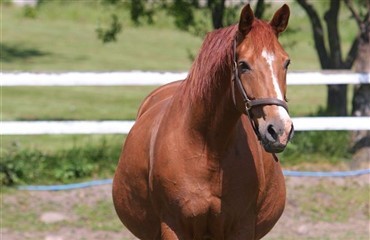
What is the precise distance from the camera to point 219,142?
514cm

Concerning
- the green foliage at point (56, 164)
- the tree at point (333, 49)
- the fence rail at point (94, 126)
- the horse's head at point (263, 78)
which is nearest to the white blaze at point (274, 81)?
the horse's head at point (263, 78)

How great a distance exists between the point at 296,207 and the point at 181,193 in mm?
5146

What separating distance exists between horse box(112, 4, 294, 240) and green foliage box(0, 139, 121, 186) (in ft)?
17.0

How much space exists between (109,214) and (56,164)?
1386mm

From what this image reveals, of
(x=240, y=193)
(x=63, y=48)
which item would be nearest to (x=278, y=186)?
(x=240, y=193)

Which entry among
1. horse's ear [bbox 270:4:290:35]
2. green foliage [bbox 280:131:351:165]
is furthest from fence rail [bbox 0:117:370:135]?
horse's ear [bbox 270:4:290:35]

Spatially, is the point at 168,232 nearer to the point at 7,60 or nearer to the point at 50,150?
the point at 50,150

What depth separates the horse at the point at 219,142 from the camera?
15.4 ft

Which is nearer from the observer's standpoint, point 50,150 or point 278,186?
point 278,186

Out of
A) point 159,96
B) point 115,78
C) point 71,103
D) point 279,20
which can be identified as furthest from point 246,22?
Result: point 71,103

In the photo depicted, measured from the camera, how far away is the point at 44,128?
1032 centimetres

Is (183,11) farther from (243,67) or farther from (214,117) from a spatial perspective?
(243,67)

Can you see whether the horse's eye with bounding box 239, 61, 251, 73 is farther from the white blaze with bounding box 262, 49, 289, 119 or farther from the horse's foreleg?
the horse's foreleg

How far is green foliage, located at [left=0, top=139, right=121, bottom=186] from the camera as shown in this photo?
34.6 ft
